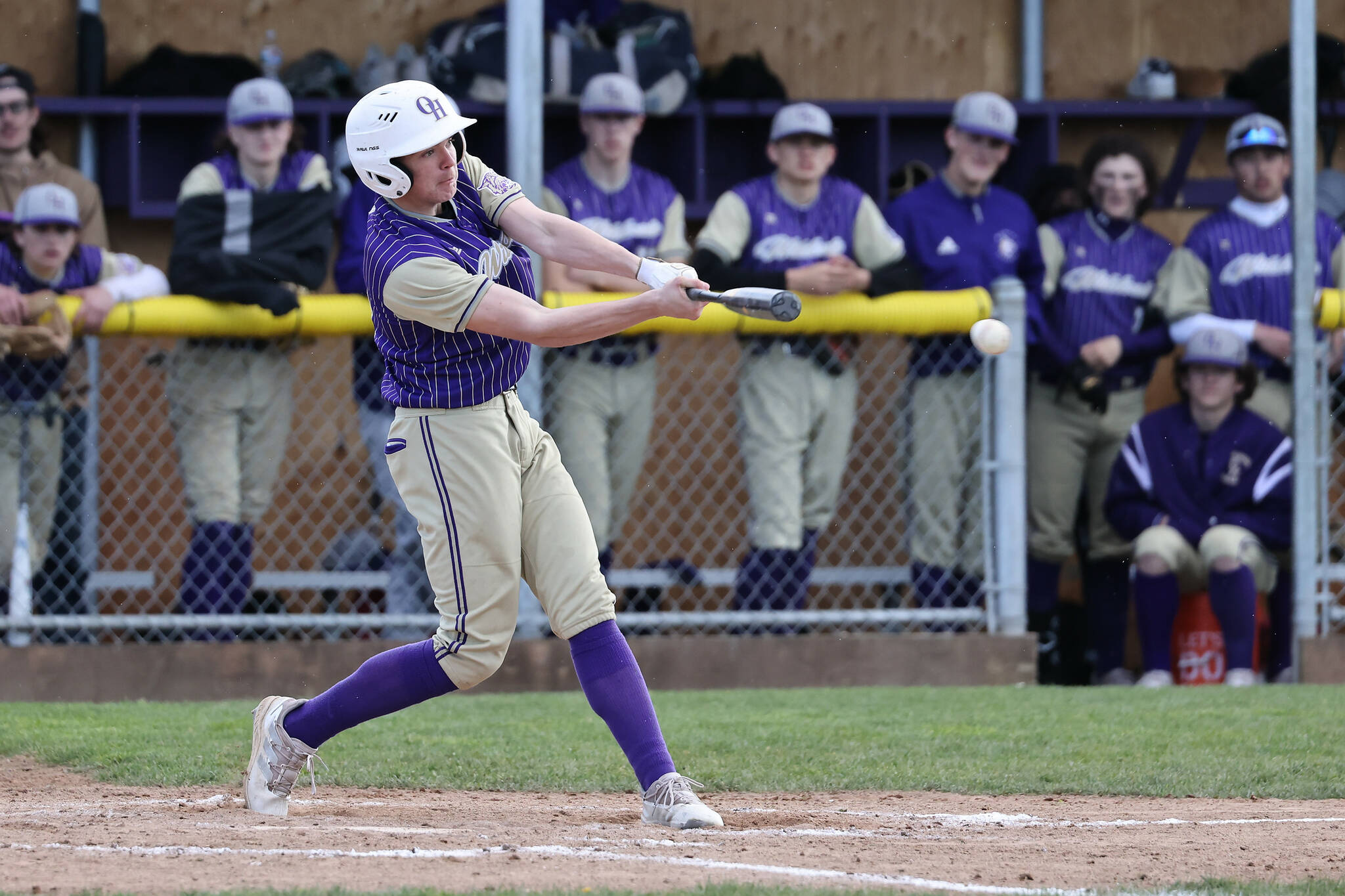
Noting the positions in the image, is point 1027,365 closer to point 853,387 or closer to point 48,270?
point 853,387

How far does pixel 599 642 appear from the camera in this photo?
430cm

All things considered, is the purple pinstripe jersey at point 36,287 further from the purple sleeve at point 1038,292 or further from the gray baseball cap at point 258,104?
the purple sleeve at point 1038,292

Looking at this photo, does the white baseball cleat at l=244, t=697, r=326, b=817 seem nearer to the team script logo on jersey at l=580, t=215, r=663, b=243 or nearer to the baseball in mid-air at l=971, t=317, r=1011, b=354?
the baseball in mid-air at l=971, t=317, r=1011, b=354

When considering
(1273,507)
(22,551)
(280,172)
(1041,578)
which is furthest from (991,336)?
(22,551)

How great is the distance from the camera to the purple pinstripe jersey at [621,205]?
24.8 ft

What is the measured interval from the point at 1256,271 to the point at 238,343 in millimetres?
4536

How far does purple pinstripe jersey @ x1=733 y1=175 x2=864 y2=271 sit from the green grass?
1.91 meters

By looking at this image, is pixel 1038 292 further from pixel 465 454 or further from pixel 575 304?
pixel 465 454

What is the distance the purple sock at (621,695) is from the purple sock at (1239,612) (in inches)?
153

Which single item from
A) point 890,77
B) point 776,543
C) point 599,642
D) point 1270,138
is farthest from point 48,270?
point 1270,138

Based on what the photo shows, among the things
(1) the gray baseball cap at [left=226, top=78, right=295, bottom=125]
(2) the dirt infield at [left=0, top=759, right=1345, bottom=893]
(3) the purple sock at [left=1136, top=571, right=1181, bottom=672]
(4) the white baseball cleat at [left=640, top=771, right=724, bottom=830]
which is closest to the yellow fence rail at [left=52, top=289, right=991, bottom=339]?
(1) the gray baseball cap at [left=226, top=78, right=295, bottom=125]

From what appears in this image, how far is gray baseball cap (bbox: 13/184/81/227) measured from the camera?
278 inches

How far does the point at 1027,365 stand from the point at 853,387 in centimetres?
99

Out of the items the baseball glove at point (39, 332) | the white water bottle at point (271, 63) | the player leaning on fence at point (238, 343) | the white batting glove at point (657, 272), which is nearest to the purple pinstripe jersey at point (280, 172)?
the player leaning on fence at point (238, 343)
